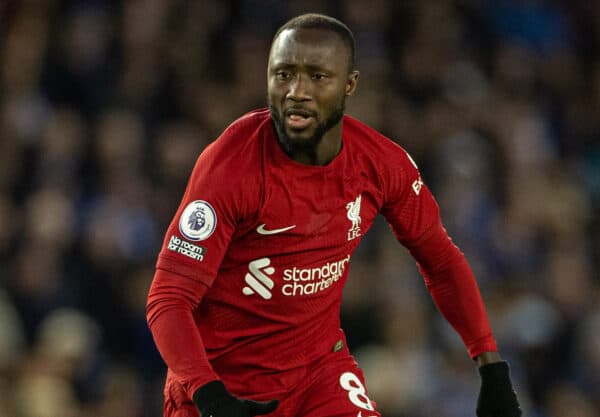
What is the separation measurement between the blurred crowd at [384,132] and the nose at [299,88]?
3668 mm

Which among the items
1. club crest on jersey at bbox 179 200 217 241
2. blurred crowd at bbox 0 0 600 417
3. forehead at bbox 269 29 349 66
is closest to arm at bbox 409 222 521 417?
forehead at bbox 269 29 349 66

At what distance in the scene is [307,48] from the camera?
3.75 meters

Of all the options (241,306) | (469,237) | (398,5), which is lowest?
(469,237)

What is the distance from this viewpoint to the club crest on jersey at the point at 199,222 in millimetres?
3658

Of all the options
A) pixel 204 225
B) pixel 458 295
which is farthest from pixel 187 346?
pixel 458 295

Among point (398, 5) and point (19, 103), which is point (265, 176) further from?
point (398, 5)

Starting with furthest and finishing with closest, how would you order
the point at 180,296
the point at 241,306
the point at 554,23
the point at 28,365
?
the point at 554,23 → the point at 28,365 → the point at 241,306 → the point at 180,296

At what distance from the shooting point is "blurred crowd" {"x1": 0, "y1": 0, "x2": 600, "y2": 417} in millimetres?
7324

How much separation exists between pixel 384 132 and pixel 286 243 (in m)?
4.88

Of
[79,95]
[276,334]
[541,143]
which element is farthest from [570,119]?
[276,334]

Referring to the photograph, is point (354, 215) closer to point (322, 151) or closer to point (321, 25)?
point (322, 151)

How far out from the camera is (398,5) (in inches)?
382

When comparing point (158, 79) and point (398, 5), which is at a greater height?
point (398, 5)

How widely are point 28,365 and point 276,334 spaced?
349 centimetres
